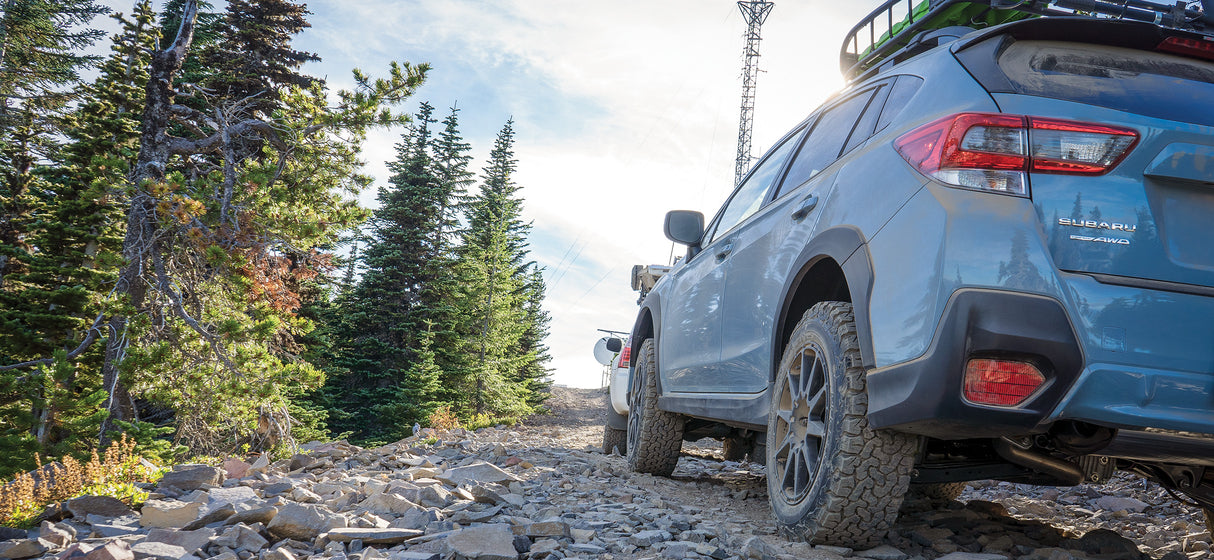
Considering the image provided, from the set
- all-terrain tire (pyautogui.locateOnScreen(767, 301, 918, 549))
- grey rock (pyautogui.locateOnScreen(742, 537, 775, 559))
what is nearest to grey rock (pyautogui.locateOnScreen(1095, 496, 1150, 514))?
all-terrain tire (pyautogui.locateOnScreen(767, 301, 918, 549))

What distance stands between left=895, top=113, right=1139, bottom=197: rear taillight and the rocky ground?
1381mm

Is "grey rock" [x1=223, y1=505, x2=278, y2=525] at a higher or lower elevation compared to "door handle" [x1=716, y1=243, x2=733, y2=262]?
lower

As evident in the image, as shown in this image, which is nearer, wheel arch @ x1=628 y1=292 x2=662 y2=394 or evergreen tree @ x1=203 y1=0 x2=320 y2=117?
wheel arch @ x1=628 y1=292 x2=662 y2=394

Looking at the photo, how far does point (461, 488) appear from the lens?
150 inches

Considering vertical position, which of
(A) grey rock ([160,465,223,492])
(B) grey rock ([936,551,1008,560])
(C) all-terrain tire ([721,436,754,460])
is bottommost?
(A) grey rock ([160,465,223,492])

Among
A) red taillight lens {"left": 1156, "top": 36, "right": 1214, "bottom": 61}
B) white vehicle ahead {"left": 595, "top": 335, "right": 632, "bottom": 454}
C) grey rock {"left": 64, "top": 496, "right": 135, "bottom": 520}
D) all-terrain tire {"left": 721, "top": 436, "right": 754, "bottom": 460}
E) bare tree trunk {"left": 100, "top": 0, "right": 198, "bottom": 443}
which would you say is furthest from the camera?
bare tree trunk {"left": 100, "top": 0, "right": 198, "bottom": 443}

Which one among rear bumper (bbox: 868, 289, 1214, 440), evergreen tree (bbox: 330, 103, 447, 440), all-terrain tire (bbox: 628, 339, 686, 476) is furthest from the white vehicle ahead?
evergreen tree (bbox: 330, 103, 447, 440)

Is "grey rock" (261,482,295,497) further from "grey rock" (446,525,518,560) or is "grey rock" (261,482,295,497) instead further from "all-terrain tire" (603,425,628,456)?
"all-terrain tire" (603,425,628,456)

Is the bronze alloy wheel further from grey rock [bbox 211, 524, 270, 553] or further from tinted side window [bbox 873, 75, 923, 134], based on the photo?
grey rock [bbox 211, 524, 270, 553]

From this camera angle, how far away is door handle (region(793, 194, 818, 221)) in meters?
2.93

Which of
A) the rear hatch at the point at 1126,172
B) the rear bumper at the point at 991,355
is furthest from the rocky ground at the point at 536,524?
the rear hatch at the point at 1126,172

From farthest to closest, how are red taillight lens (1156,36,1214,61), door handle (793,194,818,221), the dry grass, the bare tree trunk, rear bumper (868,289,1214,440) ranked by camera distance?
1. the bare tree trunk
2. the dry grass
3. door handle (793,194,818,221)
4. red taillight lens (1156,36,1214,61)
5. rear bumper (868,289,1214,440)

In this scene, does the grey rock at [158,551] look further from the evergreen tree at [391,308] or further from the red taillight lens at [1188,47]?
the evergreen tree at [391,308]

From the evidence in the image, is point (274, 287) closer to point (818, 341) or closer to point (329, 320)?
point (818, 341)
